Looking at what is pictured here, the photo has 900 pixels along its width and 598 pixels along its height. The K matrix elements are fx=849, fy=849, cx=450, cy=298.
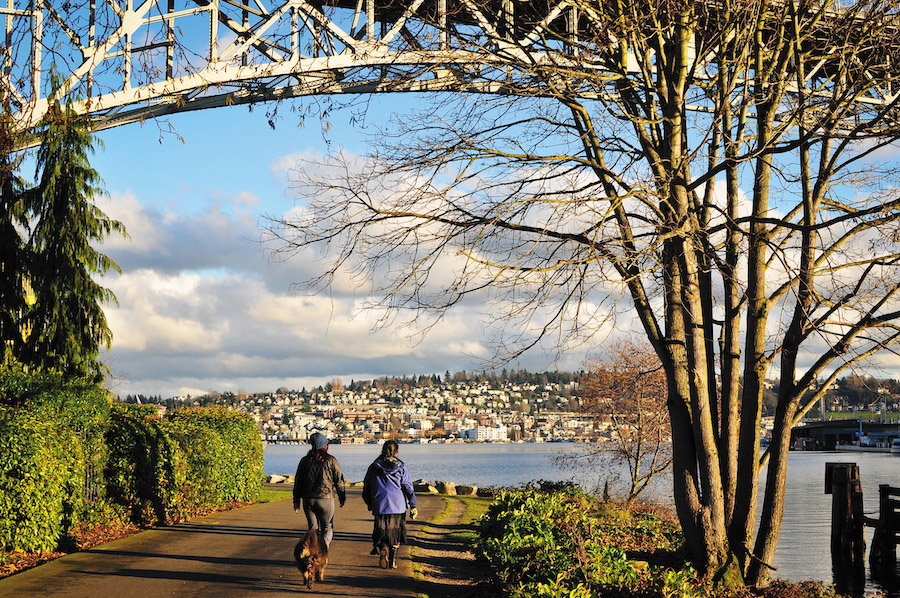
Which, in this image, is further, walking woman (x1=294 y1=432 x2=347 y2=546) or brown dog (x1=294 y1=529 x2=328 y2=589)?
walking woman (x1=294 y1=432 x2=347 y2=546)

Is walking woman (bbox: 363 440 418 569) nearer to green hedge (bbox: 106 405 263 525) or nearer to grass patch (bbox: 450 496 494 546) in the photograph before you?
grass patch (bbox: 450 496 494 546)

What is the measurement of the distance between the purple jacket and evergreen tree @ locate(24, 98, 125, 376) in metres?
14.4

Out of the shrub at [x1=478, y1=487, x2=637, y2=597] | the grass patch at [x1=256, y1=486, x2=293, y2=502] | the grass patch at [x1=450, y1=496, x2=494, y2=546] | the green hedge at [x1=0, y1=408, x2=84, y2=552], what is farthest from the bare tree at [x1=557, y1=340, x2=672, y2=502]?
the green hedge at [x1=0, y1=408, x2=84, y2=552]

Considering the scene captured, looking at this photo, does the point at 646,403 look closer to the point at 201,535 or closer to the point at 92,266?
the point at 201,535

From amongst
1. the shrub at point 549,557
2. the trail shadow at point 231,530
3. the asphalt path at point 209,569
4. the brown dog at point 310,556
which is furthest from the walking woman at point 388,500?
the trail shadow at point 231,530

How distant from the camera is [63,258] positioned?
2294 cm

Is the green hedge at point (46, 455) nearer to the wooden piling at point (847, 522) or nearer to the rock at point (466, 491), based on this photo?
the rock at point (466, 491)

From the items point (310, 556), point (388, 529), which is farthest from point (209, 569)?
point (388, 529)

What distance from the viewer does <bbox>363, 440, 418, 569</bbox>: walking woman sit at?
11.1m

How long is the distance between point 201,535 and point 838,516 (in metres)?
15.7

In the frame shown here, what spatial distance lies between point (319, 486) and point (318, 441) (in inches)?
21.8

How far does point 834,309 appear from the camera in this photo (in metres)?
10.4

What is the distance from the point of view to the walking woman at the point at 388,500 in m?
11.1

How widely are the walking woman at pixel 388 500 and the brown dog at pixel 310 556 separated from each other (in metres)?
1.46
